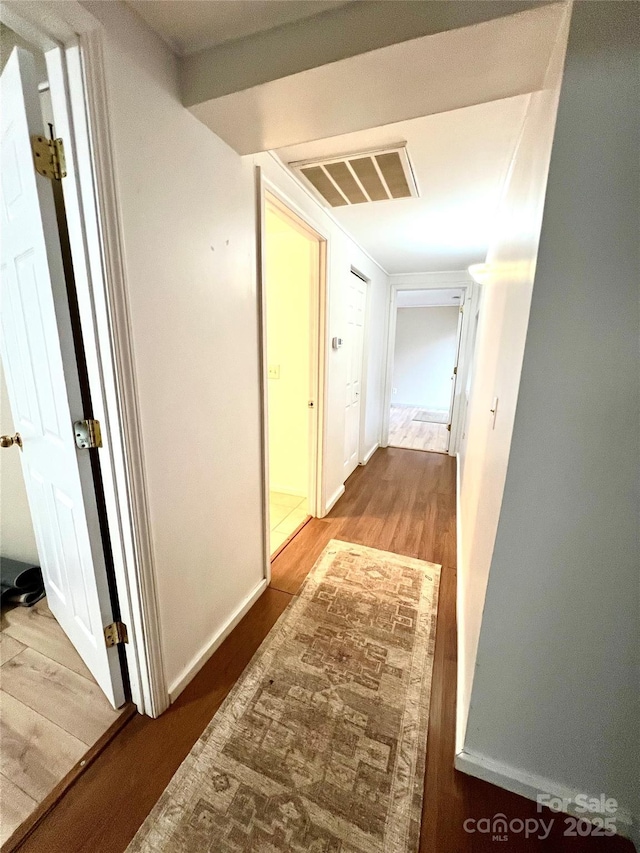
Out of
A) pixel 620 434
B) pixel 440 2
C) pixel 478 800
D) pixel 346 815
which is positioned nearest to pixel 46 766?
pixel 346 815

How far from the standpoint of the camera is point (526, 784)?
110 cm

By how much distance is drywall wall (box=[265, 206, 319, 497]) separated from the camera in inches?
107

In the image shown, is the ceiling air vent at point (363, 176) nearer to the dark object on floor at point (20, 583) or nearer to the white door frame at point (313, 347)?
the white door frame at point (313, 347)

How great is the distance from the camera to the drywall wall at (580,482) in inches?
29.1

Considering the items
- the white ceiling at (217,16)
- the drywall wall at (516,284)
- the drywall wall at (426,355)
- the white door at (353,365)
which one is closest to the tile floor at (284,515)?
the white door at (353,365)

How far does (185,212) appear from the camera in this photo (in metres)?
1.19

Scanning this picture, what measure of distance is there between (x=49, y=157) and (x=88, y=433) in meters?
0.77

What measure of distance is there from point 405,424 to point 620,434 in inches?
219

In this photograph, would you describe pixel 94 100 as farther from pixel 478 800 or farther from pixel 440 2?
pixel 478 800

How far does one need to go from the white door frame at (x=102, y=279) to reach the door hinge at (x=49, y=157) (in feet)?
0.09

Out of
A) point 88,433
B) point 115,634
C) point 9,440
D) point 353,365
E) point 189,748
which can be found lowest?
point 189,748

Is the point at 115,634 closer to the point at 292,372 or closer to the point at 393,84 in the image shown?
the point at 393,84

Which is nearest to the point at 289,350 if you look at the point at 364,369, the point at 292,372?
the point at 292,372

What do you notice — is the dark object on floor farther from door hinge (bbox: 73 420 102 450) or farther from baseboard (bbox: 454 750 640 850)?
baseboard (bbox: 454 750 640 850)
